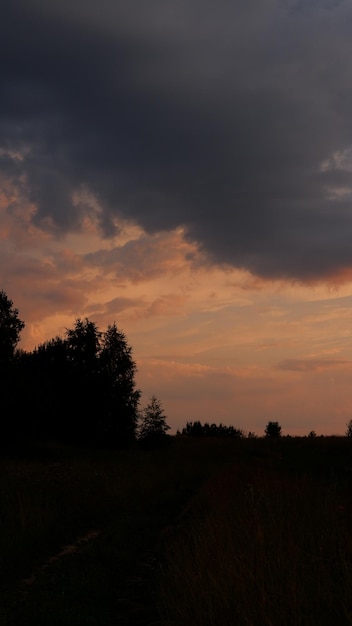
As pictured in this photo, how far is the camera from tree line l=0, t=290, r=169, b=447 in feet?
160

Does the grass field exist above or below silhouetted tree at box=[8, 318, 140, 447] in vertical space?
below

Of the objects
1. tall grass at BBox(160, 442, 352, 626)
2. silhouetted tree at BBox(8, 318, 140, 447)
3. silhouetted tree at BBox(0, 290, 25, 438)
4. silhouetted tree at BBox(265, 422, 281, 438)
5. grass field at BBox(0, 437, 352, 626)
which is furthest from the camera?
silhouetted tree at BBox(265, 422, 281, 438)

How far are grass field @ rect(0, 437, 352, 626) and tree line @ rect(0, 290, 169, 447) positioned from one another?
28.1 metres

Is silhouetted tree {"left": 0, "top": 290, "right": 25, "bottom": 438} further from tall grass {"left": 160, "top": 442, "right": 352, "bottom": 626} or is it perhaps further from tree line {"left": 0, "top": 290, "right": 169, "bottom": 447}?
tall grass {"left": 160, "top": 442, "right": 352, "bottom": 626}

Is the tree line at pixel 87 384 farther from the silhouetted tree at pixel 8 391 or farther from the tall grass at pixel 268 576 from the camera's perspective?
the tall grass at pixel 268 576

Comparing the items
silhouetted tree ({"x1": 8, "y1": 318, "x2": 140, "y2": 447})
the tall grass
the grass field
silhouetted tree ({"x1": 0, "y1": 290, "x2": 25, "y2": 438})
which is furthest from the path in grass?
silhouetted tree ({"x1": 8, "y1": 318, "x2": 140, "y2": 447})

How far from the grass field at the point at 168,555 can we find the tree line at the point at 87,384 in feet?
92.1

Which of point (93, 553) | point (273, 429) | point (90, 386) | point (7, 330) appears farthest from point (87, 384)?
point (93, 553)

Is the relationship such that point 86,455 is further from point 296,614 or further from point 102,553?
point 296,614

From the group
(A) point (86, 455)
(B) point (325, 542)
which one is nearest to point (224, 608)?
(B) point (325, 542)

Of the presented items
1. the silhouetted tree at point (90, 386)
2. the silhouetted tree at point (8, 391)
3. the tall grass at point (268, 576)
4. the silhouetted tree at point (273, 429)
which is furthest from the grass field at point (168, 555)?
the silhouetted tree at point (273, 429)

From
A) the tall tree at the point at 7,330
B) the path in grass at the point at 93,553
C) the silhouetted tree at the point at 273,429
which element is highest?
the tall tree at the point at 7,330

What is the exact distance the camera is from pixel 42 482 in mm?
19516

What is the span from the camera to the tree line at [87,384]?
160ft
